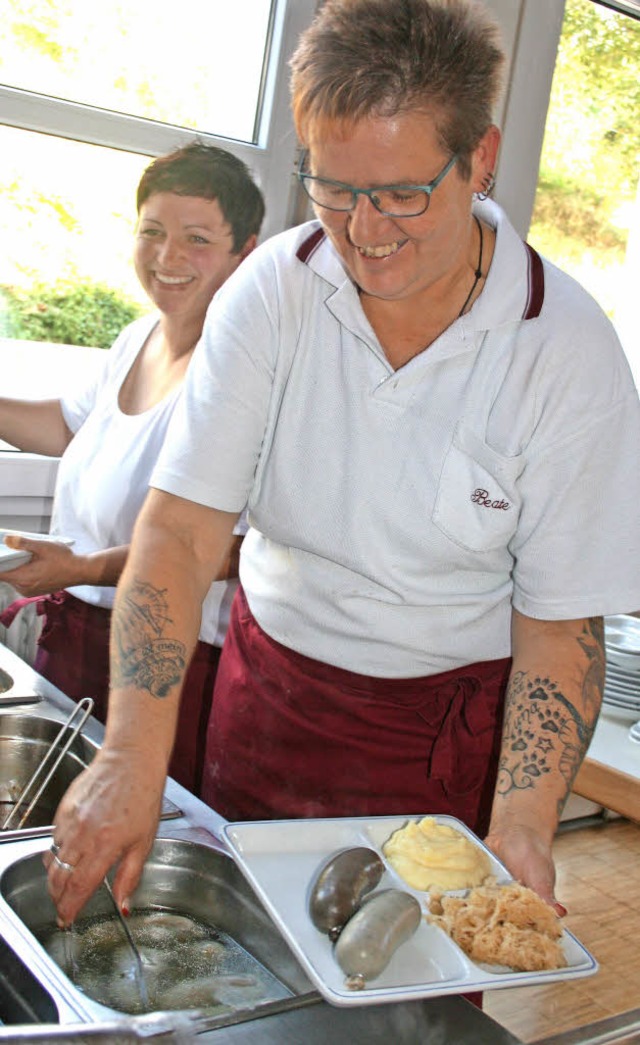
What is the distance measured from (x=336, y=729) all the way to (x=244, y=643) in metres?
0.19

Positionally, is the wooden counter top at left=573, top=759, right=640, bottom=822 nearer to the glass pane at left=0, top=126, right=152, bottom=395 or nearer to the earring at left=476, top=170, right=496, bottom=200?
the earring at left=476, top=170, right=496, bottom=200

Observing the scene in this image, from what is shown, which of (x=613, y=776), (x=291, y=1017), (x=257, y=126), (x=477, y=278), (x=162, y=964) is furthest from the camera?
(x=257, y=126)

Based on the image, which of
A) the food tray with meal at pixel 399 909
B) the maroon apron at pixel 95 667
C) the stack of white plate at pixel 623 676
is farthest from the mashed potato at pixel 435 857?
the stack of white plate at pixel 623 676

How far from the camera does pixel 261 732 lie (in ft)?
4.90

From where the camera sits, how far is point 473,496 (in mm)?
1299

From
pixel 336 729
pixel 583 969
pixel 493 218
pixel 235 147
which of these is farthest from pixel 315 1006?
pixel 235 147

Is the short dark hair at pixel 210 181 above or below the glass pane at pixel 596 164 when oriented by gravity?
below

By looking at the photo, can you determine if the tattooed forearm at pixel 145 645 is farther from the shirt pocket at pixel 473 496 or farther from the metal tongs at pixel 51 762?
the shirt pocket at pixel 473 496

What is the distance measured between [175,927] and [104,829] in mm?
176

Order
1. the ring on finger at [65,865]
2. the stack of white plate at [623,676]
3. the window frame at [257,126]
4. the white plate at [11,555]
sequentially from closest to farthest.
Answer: the ring on finger at [65,865] → the white plate at [11,555] → the stack of white plate at [623,676] → the window frame at [257,126]

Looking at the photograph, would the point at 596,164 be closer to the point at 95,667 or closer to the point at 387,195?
the point at 95,667

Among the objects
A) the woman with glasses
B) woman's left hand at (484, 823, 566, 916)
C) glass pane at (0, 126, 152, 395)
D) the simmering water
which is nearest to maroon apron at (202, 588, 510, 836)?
the woman with glasses

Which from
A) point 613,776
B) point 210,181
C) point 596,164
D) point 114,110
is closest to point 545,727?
point 613,776

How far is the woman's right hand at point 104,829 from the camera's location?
945 millimetres
